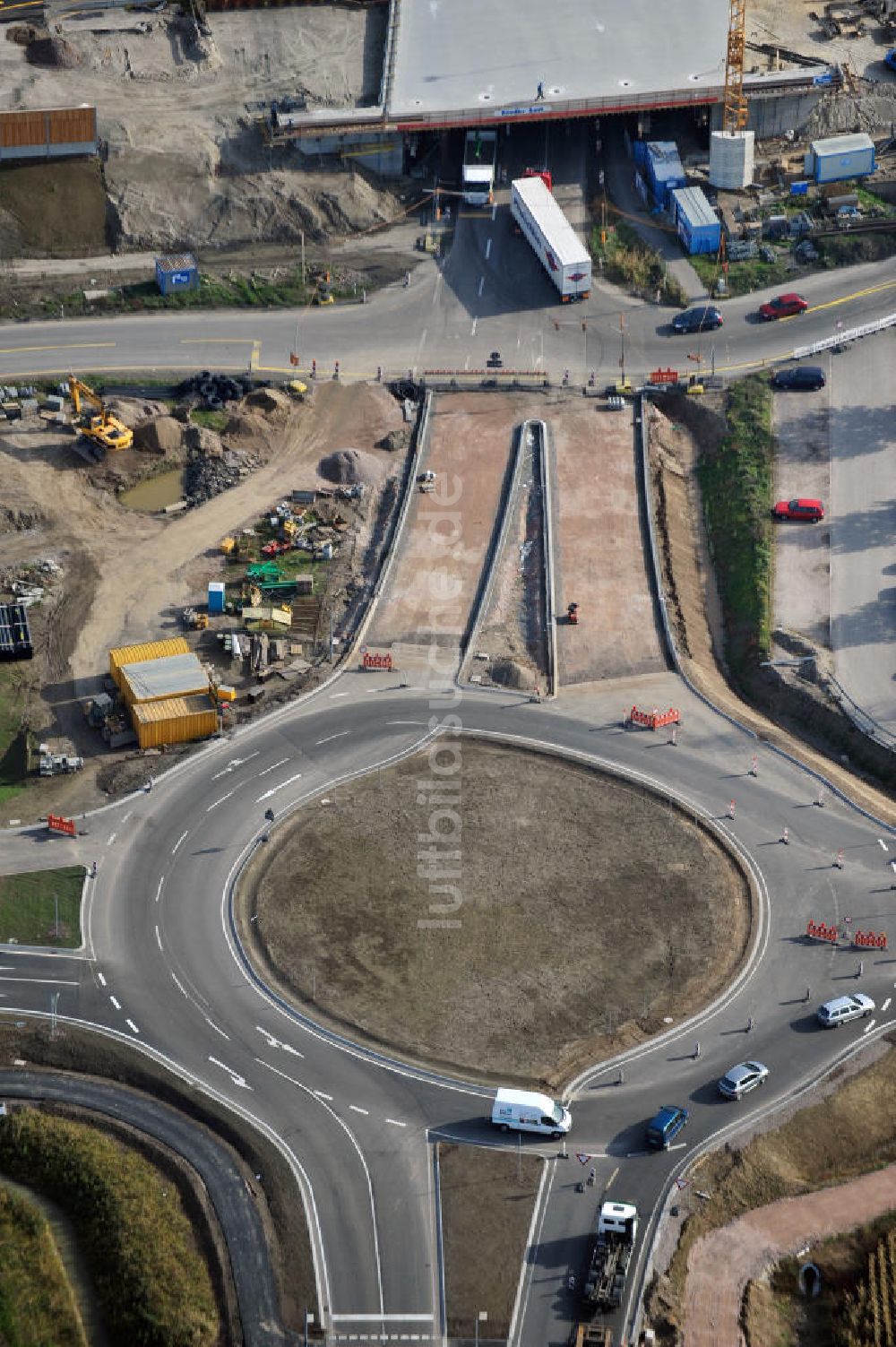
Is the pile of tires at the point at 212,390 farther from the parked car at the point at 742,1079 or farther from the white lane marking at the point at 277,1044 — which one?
the parked car at the point at 742,1079

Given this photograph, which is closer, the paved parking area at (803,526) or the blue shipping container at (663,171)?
the paved parking area at (803,526)

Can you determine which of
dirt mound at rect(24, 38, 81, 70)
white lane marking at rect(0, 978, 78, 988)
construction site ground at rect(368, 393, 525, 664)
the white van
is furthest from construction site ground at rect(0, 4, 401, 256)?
the white van

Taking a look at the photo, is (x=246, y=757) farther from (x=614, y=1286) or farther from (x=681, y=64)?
(x=681, y=64)

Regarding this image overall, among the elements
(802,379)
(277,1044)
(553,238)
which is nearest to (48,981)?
(277,1044)

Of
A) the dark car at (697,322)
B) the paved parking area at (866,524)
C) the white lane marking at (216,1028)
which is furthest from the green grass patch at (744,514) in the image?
the white lane marking at (216,1028)

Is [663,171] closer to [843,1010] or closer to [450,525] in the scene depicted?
[450,525]
